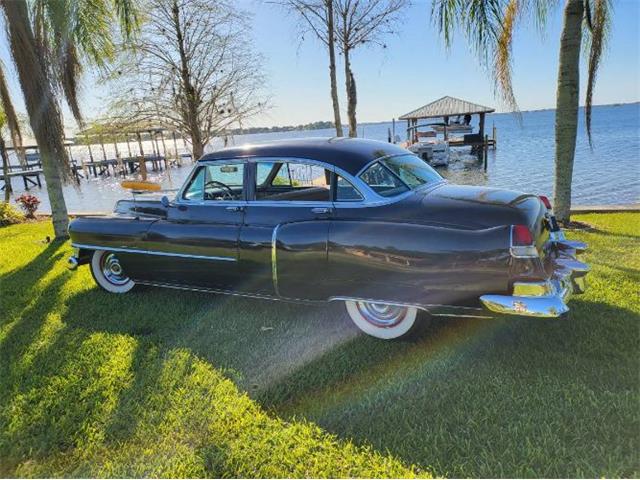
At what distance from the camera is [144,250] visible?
4566mm

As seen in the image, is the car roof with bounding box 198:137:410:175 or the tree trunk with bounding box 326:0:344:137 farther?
the tree trunk with bounding box 326:0:344:137

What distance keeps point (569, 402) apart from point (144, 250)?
398 cm

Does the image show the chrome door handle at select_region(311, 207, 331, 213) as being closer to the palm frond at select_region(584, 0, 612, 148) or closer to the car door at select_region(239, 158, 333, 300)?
the car door at select_region(239, 158, 333, 300)

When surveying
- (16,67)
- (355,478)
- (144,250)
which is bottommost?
(355,478)

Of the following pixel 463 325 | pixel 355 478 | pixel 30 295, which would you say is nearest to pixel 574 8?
pixel 463 325

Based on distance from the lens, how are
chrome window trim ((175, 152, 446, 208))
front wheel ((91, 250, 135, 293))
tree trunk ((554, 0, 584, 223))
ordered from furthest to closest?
tree trunk ((554, 0, 584, 223)) → front wheel ((91, 250, 135, 293)) → chrome window trim ((175, 152, 446, 208))

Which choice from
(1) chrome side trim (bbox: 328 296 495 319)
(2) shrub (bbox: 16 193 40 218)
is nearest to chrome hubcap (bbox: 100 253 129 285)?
(1) chrome side trim (bbox: 328 296 495 319)

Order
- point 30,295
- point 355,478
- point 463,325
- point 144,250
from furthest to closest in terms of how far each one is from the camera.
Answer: point 30,295, point 144,250, point 463,325, point 355,478

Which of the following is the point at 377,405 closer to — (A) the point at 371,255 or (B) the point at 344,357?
(B) the point at 344,357

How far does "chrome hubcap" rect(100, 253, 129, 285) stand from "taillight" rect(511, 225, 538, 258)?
Answer: 426 cm

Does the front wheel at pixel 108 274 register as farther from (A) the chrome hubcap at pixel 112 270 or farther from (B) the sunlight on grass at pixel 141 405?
(B) the sunlight on grass at pixel 141 405

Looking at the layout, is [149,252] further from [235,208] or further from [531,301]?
[531,301]

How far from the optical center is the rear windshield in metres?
3.66

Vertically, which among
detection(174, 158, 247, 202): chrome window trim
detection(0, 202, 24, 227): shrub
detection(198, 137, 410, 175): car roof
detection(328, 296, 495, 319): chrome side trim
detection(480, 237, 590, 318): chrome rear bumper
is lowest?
detection(0, 202, 24, 227): shrub
